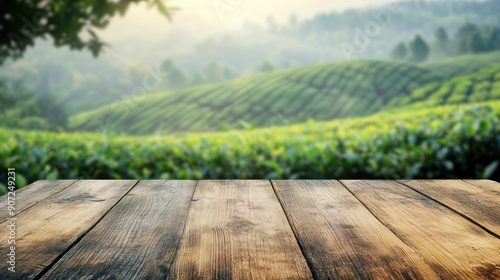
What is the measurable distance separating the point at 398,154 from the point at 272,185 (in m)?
1.68

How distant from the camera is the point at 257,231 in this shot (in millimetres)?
900

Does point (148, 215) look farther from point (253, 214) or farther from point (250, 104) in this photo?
point (250, 104)

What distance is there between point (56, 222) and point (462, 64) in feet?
123

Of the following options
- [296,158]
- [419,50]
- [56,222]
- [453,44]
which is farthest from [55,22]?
[453,44]

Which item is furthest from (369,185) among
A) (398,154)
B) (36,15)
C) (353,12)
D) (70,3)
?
(353,12)

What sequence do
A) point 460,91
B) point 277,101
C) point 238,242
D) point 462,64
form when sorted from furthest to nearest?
1. point 462,64
2. point 277,101
3. point 460,91
4. point 238,242

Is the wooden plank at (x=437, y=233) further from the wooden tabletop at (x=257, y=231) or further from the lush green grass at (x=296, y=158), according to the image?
the lush green grass at (x=296, y=158)

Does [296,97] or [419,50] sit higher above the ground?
[419,50]

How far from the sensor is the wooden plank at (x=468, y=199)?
38.9 inches

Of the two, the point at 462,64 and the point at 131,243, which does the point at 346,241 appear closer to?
the point at 131,243

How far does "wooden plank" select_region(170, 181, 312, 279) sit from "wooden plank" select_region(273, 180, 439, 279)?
3 cm

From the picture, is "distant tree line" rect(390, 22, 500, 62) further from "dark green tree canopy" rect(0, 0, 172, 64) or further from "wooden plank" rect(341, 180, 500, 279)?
"wooden plank" rect(341, 180, 500, 279)

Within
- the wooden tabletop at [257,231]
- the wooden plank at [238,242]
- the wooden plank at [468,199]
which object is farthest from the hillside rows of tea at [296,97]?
the wooden plank at [238,242]

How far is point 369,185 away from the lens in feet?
4.58
